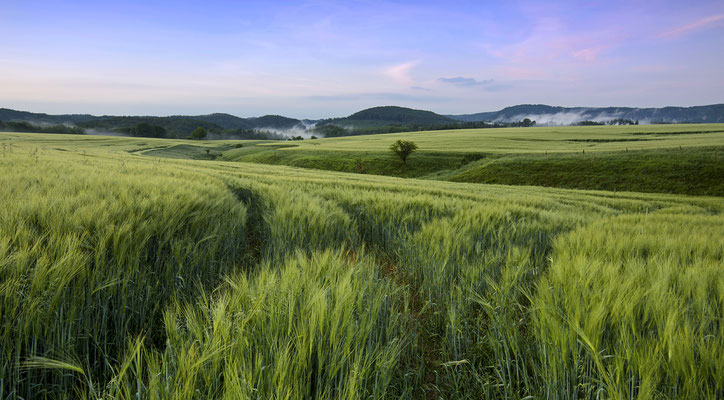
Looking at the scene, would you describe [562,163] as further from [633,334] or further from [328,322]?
[328,322]

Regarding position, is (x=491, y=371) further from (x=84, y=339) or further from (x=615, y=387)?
(x=84, y=339)

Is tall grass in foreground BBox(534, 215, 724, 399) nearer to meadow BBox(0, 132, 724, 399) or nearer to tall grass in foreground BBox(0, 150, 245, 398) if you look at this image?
meadow BBox(0, 132, 724, 399)

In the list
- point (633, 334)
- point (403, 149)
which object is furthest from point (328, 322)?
point (403, 149)

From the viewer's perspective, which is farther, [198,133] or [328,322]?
[198,133]

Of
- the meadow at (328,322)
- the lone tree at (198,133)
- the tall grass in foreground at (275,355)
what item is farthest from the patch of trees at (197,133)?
the tall grass in foreground at (275,355)

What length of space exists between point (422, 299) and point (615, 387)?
143 cm

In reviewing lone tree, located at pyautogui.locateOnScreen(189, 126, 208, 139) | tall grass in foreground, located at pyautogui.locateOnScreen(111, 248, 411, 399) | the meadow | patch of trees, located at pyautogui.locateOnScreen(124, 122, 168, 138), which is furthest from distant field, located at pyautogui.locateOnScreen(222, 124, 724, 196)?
patch of trees, located at pyautogui.locateOnScreen(124, 122, 168, 138)

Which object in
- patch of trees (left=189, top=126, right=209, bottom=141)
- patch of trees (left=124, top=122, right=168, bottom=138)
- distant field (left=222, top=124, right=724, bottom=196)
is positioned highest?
patch of trees (left=124, top=122, right=168, bottom=138)

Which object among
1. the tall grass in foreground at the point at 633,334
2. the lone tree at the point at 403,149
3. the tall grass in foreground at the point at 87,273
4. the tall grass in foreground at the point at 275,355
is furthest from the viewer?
the lone tree at the point at 403,149

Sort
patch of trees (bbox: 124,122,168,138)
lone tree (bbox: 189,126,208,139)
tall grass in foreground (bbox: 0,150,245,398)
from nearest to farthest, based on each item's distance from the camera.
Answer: tall grass in foreground (bbox: 0,150,245,398), lone tree (bbox: 189,126,208,139), patch of trees (bbox: 124,122,168,138)

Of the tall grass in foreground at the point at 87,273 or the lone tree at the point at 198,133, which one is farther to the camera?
→ the lone tree at the point at 198,133

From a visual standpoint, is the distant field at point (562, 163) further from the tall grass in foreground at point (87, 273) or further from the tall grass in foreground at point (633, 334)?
the tall grass in foreground at point (87, 273)

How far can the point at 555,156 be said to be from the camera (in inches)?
1796

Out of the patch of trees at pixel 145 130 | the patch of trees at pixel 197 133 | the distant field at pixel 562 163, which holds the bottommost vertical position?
the distant field at pixel 562 163
